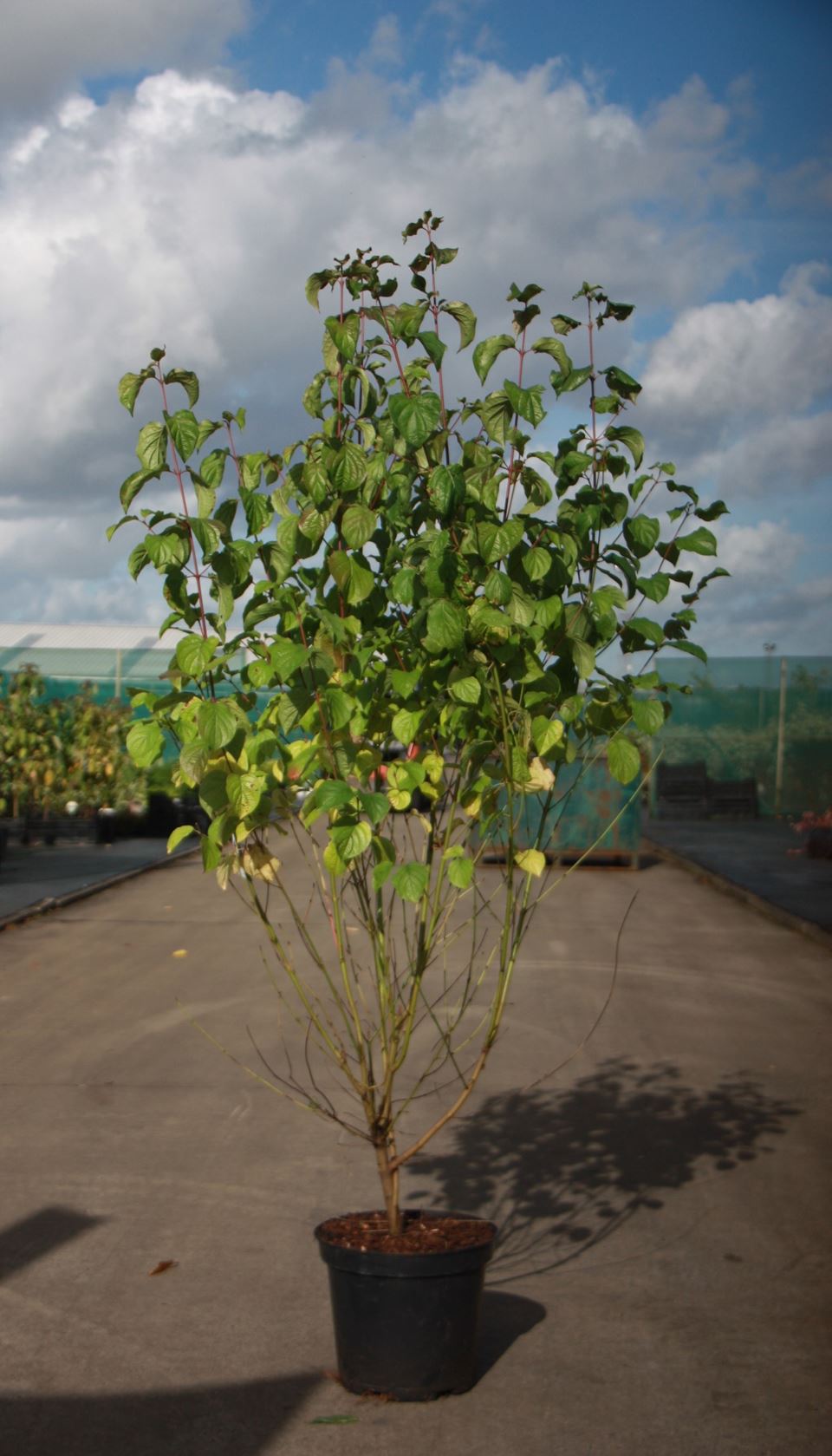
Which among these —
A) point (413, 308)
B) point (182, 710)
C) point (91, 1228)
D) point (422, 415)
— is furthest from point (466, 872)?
point (91, 1228)

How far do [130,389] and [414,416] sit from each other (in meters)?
0.76

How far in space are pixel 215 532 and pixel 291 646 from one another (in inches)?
13.7

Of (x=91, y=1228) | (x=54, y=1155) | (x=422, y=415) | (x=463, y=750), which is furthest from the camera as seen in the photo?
(x=54, y=1155)

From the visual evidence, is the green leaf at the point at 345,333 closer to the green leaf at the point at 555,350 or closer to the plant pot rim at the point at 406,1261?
the green leaf at the point at 555,350

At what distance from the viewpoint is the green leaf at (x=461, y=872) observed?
3.96m

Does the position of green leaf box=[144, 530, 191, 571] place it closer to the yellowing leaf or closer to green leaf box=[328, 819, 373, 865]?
green leaf box=[328, 819, 373, 865]

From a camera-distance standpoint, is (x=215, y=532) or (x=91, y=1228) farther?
(x=91, y=1228)

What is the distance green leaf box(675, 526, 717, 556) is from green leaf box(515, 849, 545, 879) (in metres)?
0.91

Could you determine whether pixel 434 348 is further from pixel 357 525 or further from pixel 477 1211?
pixel 477 1211

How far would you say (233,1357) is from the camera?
463 centimetres

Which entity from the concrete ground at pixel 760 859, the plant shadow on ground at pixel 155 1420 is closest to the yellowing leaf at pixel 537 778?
the plant shadow on ground at pixel 155 1420

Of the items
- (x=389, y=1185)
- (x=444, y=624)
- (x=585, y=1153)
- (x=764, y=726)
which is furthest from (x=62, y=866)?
(x=764, y=726)

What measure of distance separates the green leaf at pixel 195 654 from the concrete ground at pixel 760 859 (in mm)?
11022

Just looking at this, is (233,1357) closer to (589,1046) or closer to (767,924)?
(589,1046)
